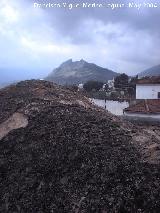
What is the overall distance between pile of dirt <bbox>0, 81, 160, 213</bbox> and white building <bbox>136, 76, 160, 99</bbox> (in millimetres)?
23475

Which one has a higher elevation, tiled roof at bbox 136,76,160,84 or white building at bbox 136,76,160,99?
tiled roof at bbox 136,76,160,84

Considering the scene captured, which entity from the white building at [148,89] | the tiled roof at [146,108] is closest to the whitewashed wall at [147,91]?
the white building at [148,89]

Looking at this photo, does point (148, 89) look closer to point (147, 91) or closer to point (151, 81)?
point (147, 91)

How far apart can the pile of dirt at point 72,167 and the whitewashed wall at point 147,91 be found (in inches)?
924

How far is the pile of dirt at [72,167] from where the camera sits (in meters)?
7.29

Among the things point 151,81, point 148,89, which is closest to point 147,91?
point 148,89

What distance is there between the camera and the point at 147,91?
1364 inches

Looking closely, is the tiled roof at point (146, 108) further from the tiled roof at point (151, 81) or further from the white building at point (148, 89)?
the tiled roof at point (151, 81)

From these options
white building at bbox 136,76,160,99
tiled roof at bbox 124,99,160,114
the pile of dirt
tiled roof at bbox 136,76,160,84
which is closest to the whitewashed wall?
white building at bbox 136,76,160,99

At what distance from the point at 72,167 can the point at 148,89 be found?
1071 inches

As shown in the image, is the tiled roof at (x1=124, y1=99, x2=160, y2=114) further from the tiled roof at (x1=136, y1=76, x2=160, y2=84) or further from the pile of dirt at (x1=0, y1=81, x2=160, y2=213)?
the tiled roof at (x1=136, y1=76, x2=160, y2=84)

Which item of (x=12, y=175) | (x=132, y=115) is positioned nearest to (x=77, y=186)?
(x=12, y=175)

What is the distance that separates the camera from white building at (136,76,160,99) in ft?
112

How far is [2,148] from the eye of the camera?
391 inches
